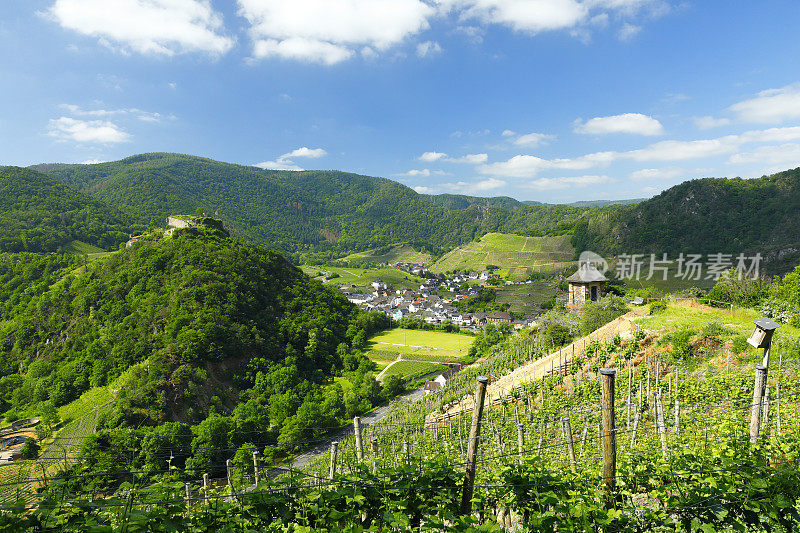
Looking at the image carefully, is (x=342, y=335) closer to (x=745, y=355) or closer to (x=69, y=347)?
(x=69, y=347)

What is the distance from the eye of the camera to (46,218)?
69.5 metres

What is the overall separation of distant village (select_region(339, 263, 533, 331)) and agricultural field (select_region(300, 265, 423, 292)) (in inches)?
110

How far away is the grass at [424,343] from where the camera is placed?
52.3 m

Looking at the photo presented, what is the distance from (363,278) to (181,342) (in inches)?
3626

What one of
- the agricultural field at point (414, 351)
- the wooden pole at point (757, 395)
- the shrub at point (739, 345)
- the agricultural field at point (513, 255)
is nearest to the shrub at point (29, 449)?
the agricultural field at point (414, 351)

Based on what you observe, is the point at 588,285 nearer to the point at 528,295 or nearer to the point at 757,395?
the point at 757,395

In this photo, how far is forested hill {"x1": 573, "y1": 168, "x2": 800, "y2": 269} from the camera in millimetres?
83062

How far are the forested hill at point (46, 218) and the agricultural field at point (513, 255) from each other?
106 metres

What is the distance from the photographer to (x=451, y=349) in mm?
54438

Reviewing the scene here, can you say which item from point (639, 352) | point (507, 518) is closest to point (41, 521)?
point (507, 518)

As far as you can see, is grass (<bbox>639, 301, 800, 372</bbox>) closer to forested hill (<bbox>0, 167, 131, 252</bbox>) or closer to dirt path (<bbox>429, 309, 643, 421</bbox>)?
dirt path (<bbox>429, 309, 643, 421</bbox>)

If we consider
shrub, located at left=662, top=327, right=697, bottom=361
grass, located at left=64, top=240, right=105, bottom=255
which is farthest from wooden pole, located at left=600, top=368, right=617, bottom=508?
grass, located at left=64, top=240, right=105, bottom=255

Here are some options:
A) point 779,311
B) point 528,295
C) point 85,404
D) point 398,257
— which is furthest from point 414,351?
point 398,257

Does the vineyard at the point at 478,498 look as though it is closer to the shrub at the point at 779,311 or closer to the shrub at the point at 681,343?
the shrub at the point at 681,343
